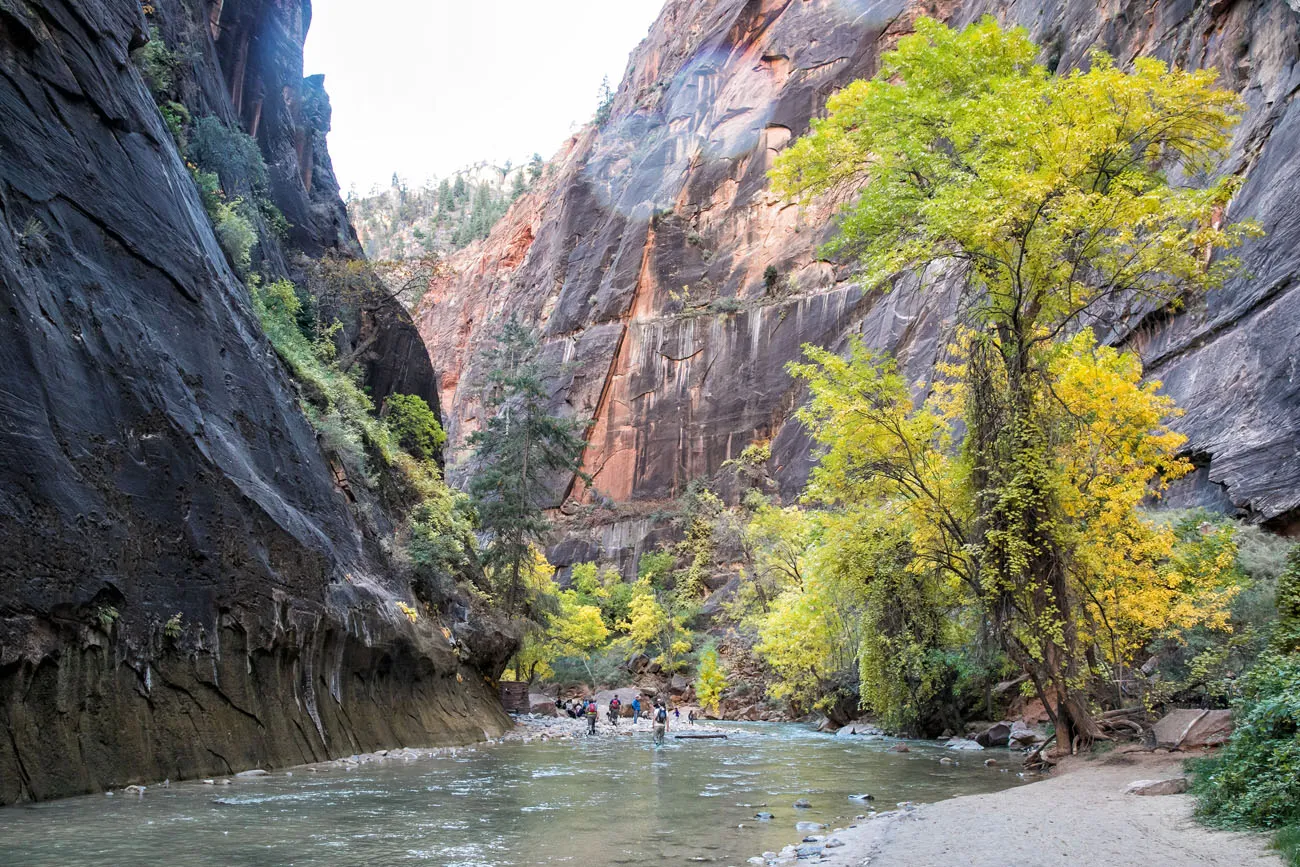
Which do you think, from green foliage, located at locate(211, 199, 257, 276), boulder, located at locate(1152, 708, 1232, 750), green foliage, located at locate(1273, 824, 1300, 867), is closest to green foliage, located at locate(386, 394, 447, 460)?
green foliage, located at locate(211, 199, 257, 276)

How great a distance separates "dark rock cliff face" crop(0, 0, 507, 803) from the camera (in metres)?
10.2

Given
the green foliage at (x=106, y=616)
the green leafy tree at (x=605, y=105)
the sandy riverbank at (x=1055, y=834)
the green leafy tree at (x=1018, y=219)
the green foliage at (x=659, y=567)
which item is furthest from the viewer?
the green leafy tree at (x=605, y=105)

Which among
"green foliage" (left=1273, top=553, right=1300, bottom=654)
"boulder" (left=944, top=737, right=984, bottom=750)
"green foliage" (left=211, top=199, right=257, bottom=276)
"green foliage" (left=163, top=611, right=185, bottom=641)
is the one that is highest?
"green foliage" (left=211, top=199, right=257, bottom=276)

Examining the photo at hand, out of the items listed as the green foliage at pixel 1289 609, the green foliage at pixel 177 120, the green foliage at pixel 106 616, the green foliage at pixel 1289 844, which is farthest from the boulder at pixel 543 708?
the green foliage at pixel 1289 844

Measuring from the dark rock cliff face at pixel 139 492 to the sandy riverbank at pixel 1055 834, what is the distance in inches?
362

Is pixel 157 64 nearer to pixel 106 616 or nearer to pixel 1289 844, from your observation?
pixel 106 616

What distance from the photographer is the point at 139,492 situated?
12047mm

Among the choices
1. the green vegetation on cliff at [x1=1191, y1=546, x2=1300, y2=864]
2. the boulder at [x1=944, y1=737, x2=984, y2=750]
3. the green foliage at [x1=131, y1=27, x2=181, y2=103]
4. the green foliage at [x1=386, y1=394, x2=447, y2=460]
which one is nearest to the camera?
the green vegetation on cliff at [x1=1191, y1=546, x2=1300, y2=864]

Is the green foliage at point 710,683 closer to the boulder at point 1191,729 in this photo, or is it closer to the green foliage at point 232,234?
the green foliage at point 232,234

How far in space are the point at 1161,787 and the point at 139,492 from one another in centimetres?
1408

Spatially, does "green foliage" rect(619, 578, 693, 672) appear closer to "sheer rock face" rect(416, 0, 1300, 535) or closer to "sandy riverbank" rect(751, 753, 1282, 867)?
"sheer rock face" rect(416, 0, 1300, 535)

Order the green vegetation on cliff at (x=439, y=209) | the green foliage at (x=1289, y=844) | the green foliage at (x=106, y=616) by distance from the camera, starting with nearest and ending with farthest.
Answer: the green foliage at (x=1289, y=844) → the green foliage at (x=106, y=616) → the green vegetation on cliff at (x=439, y=209)

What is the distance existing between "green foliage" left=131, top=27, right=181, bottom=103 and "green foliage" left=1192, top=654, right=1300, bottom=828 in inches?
929

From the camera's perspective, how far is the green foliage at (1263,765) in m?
6.96
